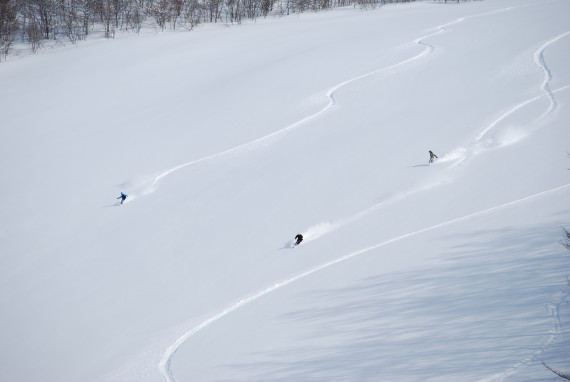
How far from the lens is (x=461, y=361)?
6250 mm

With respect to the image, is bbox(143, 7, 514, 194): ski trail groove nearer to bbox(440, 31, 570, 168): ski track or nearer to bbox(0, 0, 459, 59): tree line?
bbox(440, 31, 570, 168): ski track

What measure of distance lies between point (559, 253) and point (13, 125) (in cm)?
1923

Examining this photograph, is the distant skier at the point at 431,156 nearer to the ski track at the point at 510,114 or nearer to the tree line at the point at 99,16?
the ski track at the point at 510,114

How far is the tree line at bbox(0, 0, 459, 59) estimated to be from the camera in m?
29.8

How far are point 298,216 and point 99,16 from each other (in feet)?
93.0

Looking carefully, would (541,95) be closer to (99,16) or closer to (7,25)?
(99,16)

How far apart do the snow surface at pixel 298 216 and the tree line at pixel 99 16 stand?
29.5ft

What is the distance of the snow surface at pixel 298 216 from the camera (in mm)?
7340

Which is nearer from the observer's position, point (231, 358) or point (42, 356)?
point (231, 358)

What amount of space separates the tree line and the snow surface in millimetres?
9003

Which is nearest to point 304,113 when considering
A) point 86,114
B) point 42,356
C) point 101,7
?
point 86,114

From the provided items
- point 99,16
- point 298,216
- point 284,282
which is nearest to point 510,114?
point 298,216

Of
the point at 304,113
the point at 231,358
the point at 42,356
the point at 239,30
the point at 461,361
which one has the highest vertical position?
the point at 239,30

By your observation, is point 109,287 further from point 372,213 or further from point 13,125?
point 13,125
